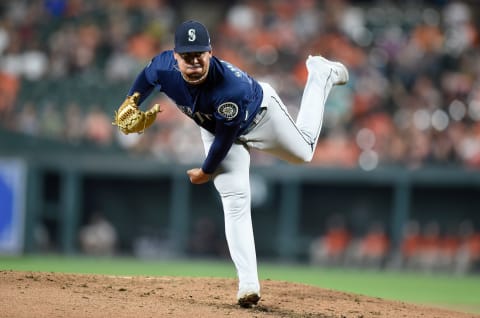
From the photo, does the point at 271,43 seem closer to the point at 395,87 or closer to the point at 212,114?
the point at 395,87

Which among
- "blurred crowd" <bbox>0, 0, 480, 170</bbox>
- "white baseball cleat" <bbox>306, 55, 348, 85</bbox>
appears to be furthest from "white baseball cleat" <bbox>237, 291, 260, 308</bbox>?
"blurred crowd" <bbox>0, 0, 480, 170</bbox>

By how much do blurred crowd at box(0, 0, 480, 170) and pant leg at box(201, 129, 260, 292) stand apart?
7.65 m

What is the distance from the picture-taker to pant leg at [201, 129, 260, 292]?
5.68m

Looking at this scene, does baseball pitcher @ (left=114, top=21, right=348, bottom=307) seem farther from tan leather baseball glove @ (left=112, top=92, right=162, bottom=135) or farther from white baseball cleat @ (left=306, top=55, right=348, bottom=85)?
white baseball cleat @ (left=306, top=55, right=348, bottom=85)

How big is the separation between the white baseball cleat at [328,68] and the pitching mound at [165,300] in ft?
5.57

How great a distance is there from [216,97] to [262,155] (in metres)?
8.80

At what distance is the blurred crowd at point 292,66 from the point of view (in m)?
13.6

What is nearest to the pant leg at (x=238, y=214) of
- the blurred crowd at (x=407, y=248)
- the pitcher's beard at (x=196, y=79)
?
the pitcher's beard at (x=196, y=79)

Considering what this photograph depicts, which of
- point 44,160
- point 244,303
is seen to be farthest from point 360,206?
point 244,303

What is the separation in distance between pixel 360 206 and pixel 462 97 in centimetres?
259

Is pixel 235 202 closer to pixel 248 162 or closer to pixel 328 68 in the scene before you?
pixel 248 162

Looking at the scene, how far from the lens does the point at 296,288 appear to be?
6.96 m

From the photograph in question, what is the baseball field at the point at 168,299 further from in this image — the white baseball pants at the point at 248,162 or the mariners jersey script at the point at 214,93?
the mariners jersey script at the point at 214,93

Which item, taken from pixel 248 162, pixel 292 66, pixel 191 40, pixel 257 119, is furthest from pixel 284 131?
pixel 292 66
